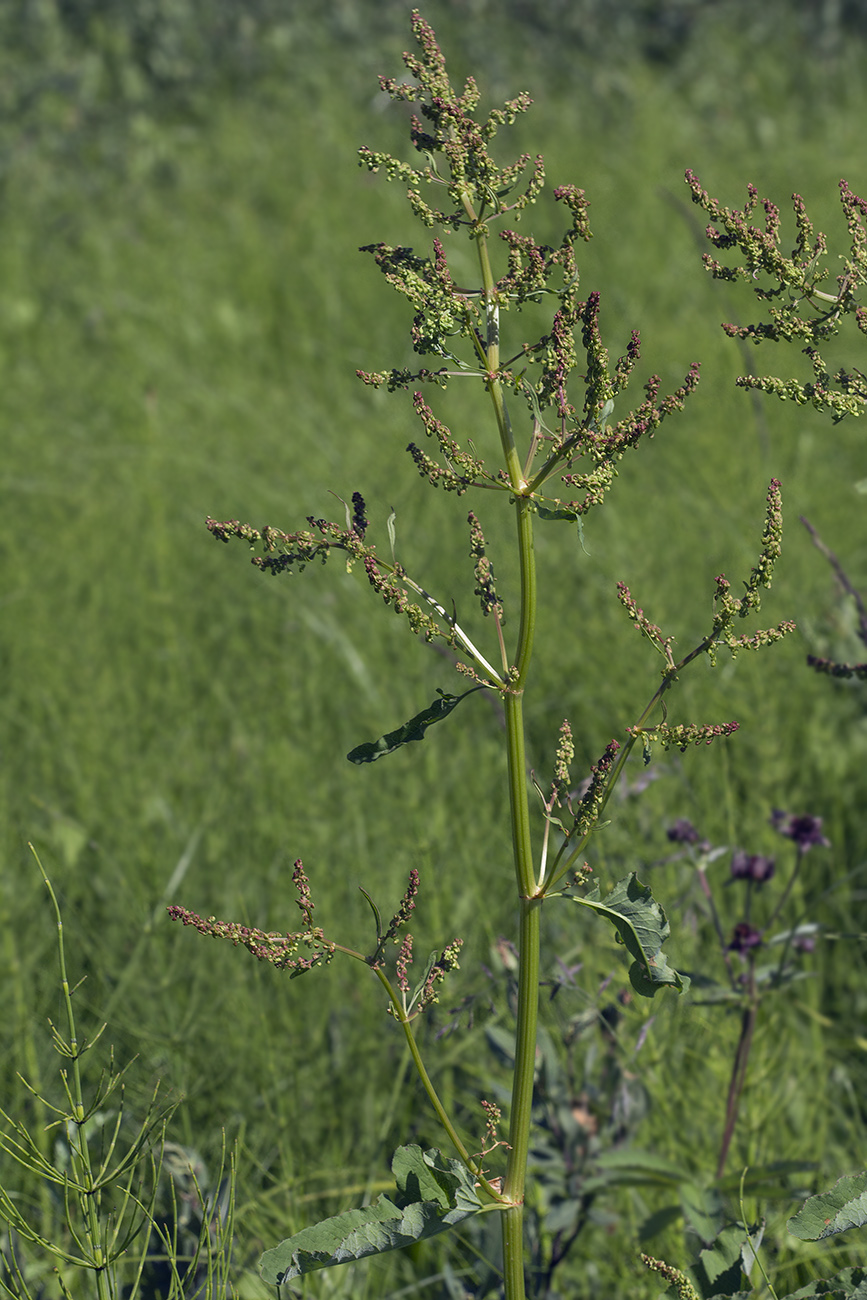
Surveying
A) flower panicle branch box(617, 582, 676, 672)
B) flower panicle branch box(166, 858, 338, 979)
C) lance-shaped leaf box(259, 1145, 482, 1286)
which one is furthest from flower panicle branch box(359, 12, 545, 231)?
lance-shaped leaf box(259, 1145, 482, 1286)

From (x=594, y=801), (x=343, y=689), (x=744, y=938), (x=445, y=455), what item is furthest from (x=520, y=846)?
(x=343, y=689)

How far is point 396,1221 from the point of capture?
0.92 m

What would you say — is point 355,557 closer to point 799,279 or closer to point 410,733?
point 410,733

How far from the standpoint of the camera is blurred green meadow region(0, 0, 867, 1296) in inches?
70.1

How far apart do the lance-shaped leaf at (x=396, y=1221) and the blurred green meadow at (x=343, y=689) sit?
0.52 m

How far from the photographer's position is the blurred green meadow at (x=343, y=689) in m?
1.78

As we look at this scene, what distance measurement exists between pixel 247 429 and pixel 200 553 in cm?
92

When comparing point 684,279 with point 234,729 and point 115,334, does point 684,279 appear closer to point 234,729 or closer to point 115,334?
point 115,334

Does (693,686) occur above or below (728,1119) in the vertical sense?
above

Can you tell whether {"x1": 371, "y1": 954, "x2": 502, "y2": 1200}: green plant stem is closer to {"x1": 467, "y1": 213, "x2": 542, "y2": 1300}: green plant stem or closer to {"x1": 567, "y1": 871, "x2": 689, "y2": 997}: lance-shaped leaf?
{"x1": 467, "y1": 213, "x2": 542, "y2": 1300}: green plant stem

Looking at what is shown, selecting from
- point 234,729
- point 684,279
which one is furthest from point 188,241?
point 234,729

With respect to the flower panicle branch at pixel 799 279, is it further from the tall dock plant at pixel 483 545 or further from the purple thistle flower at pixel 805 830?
the purple thistle flower at pixel 805 830

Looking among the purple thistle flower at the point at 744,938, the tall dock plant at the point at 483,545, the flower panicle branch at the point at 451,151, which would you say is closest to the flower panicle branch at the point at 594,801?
the tall dock plant at the point at 483,545

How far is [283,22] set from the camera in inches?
306
